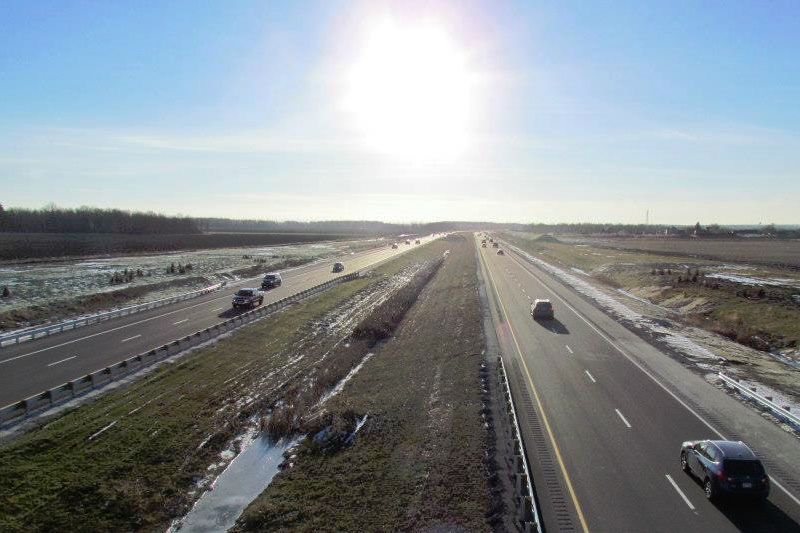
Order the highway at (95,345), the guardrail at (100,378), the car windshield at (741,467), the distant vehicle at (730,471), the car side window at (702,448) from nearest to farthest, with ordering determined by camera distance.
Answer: the distant vehicle at (730,471)
the car windshield at (741,467)
the car side window at (702,448)
the guardrail at (100,378)
the highway at (95,345)

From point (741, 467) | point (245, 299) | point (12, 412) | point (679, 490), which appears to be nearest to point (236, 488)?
point (12, 412)

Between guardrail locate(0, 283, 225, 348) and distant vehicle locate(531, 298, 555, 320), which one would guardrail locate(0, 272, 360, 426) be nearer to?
guardrail locate(0, 283, 225, 348)

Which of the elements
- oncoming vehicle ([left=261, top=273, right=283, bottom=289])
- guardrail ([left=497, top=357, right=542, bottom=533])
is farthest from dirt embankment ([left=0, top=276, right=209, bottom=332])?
guardrail ([left=497, top=357, right=542, bottom=533])

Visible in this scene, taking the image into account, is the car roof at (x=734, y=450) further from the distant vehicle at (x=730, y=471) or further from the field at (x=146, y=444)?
the field at (x=146, y=444)

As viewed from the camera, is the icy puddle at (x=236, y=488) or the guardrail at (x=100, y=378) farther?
the guardrail at (x=100, y=378)

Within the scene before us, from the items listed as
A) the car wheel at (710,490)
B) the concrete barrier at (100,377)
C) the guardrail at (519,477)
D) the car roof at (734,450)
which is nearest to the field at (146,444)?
the concrete barrier at (100,377)

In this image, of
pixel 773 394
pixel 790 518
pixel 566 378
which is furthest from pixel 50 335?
pixel 773 394

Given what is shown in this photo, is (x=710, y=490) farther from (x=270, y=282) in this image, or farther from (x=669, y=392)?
(x=270, y=282)
